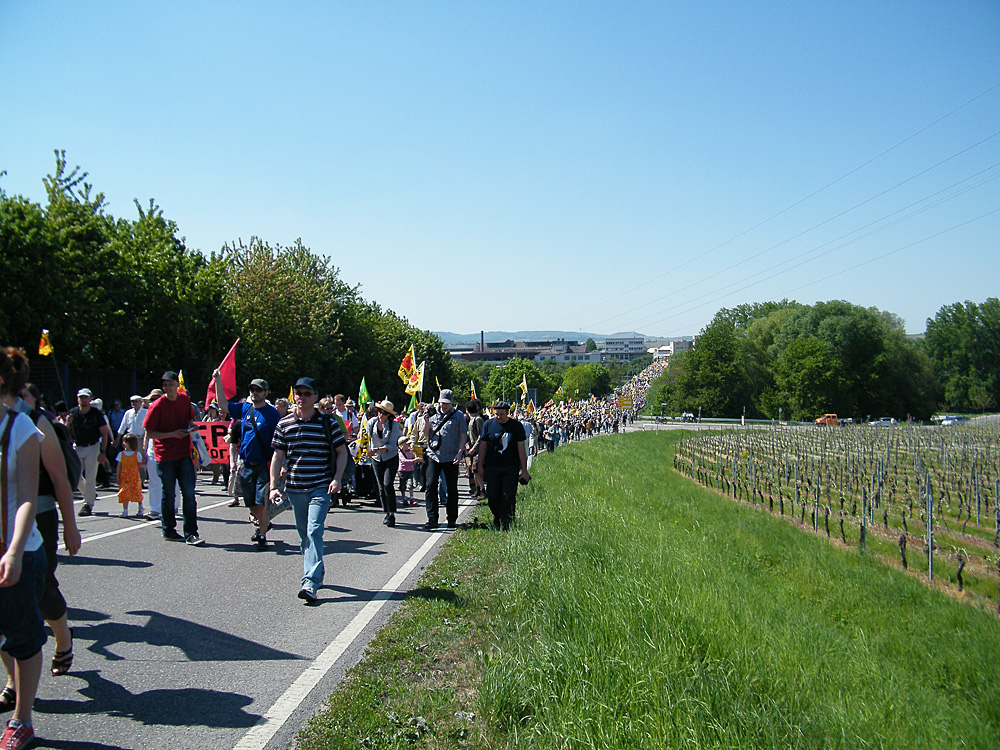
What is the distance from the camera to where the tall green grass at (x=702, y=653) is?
396 cm

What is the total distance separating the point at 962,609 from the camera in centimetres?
939

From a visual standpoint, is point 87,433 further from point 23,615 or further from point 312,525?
point 23,615

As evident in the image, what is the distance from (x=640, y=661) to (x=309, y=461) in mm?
3675

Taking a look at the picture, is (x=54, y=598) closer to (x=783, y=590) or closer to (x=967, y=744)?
(x=967, y=744)

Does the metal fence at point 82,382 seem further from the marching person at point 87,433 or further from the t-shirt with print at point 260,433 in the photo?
the t-shirt with print at point 260,433

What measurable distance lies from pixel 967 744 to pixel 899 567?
831 centimetres

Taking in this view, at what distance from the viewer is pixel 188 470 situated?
925 cm

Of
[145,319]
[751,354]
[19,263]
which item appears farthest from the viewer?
[751,354]

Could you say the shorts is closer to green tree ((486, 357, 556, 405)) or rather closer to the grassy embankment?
the grassy embankment

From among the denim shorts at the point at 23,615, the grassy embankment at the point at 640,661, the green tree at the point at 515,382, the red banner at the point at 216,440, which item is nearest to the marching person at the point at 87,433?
the red banner at the point at 216,440

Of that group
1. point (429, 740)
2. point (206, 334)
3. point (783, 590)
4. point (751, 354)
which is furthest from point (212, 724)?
point (751, 354)

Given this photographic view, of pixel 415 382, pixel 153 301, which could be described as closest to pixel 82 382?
pixel 153 301

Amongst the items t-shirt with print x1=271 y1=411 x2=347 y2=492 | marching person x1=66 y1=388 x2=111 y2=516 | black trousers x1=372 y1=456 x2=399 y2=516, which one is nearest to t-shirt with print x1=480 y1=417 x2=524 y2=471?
black trousers x1=372 y1=456 x2=399 y2=516

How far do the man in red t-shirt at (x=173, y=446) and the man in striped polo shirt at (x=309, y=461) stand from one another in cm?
254
